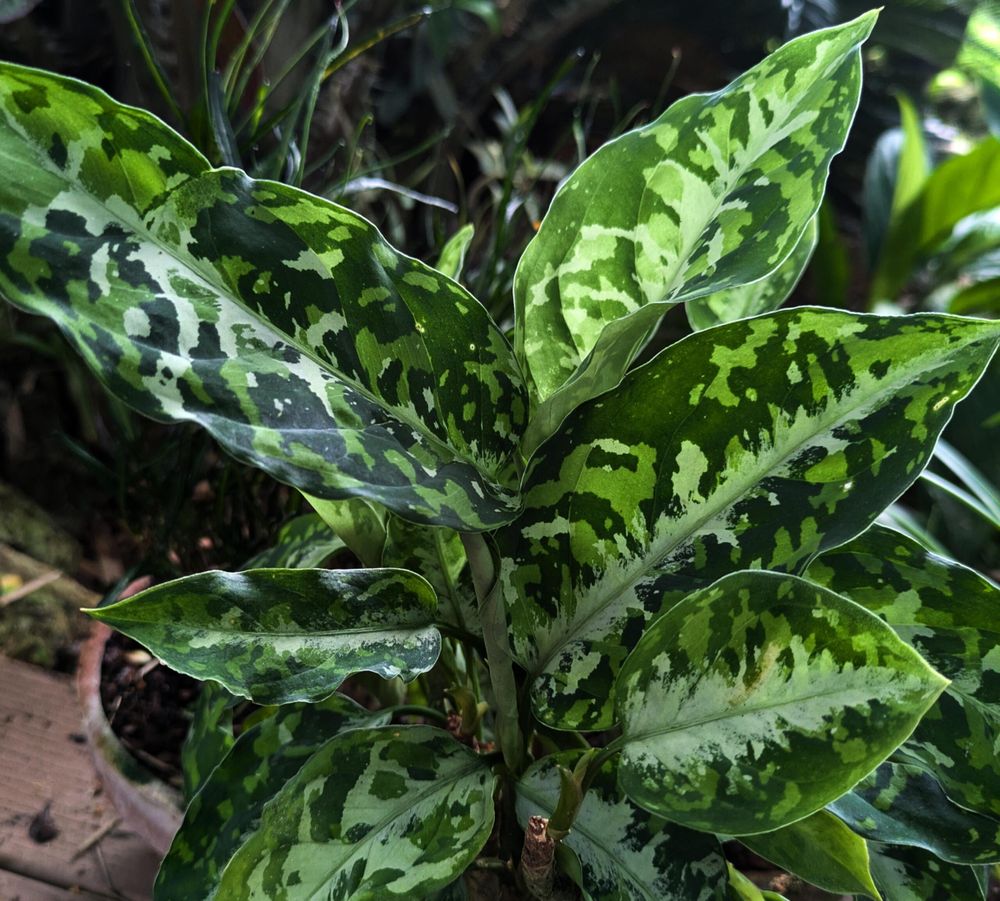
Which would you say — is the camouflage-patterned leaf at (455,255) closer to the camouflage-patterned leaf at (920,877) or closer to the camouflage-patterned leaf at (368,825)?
the camouflage-patterned leaf at (368,825)

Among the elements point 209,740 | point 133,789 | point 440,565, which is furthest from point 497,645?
point 133,789

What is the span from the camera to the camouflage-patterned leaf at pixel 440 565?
428 millimetres

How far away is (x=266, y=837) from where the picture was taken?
1.06 ft

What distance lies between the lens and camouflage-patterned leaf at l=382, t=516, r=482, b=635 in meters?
0.43

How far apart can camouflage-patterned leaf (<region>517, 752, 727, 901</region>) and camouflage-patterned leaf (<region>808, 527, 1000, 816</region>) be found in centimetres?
9

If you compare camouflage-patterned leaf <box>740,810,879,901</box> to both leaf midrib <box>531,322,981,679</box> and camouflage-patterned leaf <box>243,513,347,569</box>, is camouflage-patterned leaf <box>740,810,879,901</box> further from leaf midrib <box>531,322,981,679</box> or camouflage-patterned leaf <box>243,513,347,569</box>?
camouflage-patterned leaf <box>243,513,347,569</box>

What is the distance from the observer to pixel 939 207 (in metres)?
1.50

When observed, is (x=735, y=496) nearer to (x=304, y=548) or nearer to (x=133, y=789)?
(x=304, y=548)

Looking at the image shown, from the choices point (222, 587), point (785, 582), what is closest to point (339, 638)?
point (222, 587)

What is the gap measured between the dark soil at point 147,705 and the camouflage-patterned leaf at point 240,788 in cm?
21

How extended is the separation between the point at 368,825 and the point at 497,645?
9 cm

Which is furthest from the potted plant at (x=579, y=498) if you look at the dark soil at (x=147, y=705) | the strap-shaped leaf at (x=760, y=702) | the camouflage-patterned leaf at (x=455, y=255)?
the dark soil at (x=147, y=705)

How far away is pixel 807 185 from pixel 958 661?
212 mm

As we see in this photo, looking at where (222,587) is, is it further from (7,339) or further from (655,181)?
(7,339)
